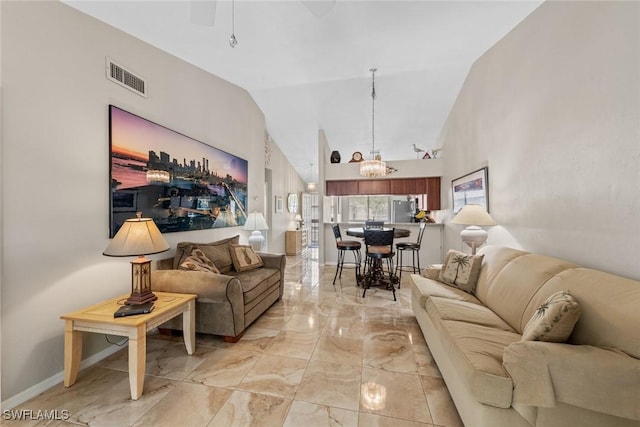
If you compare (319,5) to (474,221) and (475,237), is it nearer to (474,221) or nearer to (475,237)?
(474,221)

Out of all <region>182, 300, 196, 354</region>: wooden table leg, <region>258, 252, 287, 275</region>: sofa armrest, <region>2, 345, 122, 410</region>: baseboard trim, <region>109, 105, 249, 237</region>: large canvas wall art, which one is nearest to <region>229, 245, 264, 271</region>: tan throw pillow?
<region>258, 252, 287, 275</region>: sofa armrest

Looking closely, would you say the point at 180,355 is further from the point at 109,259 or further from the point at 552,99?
the point at 552,99

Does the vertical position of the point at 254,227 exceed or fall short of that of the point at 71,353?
it exceeds it

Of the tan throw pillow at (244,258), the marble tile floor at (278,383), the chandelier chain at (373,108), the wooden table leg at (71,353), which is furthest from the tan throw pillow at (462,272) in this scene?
the wooden table leg at (71,353)

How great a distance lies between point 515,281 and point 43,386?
3.66 meters

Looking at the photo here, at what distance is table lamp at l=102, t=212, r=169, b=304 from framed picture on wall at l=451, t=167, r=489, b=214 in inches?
156

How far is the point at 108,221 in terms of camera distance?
7.38 ft

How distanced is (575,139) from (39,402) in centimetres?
436

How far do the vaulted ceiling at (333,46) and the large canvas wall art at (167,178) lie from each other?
0.97 meters

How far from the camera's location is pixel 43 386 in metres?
1.78

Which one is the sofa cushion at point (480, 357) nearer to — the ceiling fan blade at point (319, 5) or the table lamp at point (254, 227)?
the ceiling fan blade at point (319, 5)

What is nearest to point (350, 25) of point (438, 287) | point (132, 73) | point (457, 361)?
point (132, 73)

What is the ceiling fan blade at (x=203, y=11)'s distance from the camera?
1.79 metres

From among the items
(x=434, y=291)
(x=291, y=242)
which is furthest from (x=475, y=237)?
(x=291, y=242)
